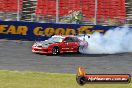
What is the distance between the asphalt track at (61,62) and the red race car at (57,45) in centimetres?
37

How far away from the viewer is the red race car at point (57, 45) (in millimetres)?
21386

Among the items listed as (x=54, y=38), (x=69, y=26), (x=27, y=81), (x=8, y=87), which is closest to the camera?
(x=8, y=87)

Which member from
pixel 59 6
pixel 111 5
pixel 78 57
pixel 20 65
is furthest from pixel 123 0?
pixel 20 65

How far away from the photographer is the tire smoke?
23.0 meters

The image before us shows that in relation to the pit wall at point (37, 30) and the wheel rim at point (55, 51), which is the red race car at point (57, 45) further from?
the pit wall at point (37, 30)

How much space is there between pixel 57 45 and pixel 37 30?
5273 mm

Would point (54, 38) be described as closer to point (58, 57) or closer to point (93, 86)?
point (58, 57)

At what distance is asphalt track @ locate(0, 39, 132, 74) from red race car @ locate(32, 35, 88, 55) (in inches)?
14.6

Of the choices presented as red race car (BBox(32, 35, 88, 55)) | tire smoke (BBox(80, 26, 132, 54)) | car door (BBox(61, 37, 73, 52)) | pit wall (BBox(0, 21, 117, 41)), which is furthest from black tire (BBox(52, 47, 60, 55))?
pit wall (BBox(0, 21, 117, 41))

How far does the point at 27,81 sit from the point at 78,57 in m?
9.80

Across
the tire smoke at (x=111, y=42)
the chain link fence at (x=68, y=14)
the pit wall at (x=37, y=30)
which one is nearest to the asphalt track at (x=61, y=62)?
the tire smoke at (x=111, y=42)

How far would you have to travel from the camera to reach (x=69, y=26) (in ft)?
87.0

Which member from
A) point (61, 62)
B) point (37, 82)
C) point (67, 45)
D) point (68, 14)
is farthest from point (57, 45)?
point (37, 82)

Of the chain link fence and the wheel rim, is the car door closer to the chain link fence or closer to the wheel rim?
the wheel rim
